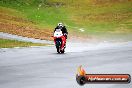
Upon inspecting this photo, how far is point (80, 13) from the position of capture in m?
84.4

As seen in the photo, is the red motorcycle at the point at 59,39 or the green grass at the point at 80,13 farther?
the green grass at the point at 80,13

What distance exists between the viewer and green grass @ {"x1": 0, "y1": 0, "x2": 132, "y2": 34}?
7231 centimetres

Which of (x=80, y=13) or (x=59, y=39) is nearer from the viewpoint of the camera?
(x=59, y=39)

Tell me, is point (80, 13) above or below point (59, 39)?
above

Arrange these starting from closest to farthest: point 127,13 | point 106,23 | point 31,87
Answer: point 31,87 < point 106,23 < point 127,13

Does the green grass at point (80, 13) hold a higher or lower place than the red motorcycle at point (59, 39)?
higher

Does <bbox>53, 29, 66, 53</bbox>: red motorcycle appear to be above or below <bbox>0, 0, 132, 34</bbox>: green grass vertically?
below

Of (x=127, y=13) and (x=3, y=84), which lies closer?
(x=3, y=84)

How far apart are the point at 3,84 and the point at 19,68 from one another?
5284 millimetres

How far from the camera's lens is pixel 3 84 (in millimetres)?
13125

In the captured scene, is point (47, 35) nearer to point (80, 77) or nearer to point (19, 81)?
point (19, 81)

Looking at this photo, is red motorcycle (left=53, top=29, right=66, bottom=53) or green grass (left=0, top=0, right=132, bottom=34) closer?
red motorcycle (left=53, top=29, right=66, bottom=53)

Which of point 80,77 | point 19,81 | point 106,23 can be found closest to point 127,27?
point 106,23

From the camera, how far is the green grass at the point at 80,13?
72.3 metres
